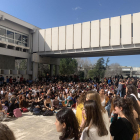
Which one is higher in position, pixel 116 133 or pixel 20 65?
pixel 20 65

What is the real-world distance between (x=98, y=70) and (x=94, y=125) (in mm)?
38581

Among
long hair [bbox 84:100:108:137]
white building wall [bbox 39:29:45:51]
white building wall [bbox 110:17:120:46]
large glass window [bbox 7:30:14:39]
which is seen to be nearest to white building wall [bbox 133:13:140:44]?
white building wall [bbox 110:17:120:46]

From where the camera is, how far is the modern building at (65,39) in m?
16.9

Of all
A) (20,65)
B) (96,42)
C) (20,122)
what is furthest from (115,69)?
(20,122)

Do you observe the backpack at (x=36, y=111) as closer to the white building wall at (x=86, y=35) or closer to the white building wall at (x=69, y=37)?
the white building wall at (x=86, y=35)

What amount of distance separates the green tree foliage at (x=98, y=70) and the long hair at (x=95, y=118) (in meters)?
36.9

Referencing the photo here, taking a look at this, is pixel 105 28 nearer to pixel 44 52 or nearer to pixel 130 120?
pixel 44 52

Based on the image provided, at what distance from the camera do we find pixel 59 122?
177cm

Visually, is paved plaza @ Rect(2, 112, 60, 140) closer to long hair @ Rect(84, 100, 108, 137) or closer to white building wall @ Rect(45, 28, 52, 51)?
long hair @ Rect(84, 100, 108, 137)

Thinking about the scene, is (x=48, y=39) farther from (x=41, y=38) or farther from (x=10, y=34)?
(x=10, y=34)

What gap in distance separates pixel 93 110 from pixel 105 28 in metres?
17.7

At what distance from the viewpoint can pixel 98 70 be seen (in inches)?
1559

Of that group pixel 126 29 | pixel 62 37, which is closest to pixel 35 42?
pixel 62 37

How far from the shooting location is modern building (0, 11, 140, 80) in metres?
16.9
